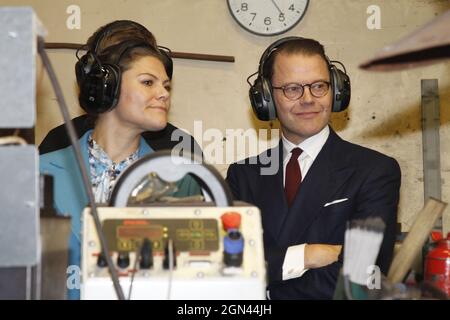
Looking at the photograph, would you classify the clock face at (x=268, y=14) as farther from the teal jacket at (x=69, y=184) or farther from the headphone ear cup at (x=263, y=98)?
the teal jacket at (x=69, y=184)

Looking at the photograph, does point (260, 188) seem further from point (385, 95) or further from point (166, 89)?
point (385, 95)

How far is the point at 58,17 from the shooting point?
322cm

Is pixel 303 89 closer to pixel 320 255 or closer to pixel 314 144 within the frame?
pixel 314 144

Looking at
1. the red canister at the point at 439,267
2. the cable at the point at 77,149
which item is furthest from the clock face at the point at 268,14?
the cable at the point at 77,149

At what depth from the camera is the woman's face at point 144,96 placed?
202cm

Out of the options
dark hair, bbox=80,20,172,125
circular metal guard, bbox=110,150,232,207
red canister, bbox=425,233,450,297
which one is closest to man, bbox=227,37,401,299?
red canister, bbox=425,233,450,297

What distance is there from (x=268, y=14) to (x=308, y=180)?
1.46 m

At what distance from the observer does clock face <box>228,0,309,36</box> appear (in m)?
3.18

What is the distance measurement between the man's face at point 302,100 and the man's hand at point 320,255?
0.47 meters

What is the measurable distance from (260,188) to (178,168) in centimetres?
93

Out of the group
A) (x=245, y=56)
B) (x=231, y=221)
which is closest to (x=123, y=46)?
(x=231, y=221)

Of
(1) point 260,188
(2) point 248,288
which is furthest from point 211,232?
(1) point 260,188

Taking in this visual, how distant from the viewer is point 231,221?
1056mm

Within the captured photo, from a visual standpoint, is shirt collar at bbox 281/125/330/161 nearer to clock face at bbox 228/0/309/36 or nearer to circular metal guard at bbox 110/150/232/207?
circular metal guard at bbox 110/150/232/207
